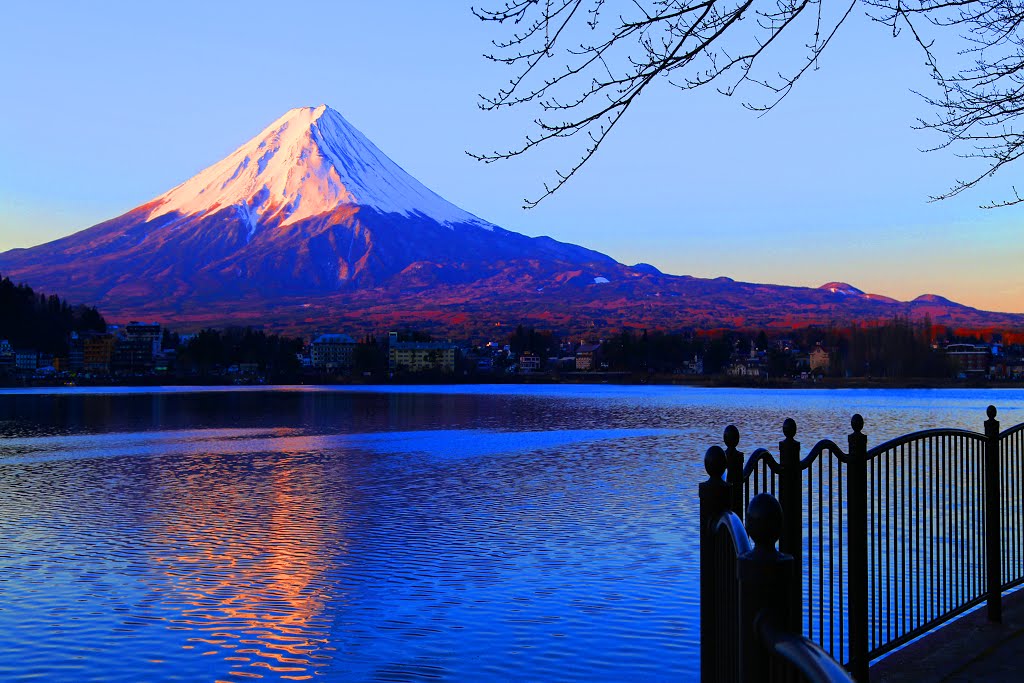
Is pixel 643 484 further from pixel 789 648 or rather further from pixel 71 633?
pixel 789 648

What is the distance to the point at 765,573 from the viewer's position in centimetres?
269

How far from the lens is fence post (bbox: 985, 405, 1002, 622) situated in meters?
8.11

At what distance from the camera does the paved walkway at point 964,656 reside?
6.61 m

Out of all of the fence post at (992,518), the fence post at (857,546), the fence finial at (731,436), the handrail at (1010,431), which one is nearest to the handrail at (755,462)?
the fence finial at (731,436)

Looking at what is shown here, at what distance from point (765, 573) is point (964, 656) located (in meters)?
5.11

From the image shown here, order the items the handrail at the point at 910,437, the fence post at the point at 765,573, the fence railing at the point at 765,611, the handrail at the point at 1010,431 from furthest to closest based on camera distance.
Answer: the handrail at the point at 1010,431 → the handrail at the point at 910,437 → the fence post at the point at 765,573 → the fence railing at the point at 765,611

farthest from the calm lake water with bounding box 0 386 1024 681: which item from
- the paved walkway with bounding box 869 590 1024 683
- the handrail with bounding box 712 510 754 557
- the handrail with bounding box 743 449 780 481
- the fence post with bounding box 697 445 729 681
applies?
the handrail with bounding box 712 510 754 557

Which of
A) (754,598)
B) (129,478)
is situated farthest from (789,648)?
(129,478)

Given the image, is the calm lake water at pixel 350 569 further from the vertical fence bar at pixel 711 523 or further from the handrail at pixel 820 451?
the vertical fence bar at pixel 711 523

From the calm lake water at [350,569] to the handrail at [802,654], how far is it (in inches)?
304

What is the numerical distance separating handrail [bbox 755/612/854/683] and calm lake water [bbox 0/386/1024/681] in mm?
7729

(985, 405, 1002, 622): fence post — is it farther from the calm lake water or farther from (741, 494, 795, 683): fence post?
(741, 494, 795, 683): fence post

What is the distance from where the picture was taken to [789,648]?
2.53 metres

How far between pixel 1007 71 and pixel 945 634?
174 inches
